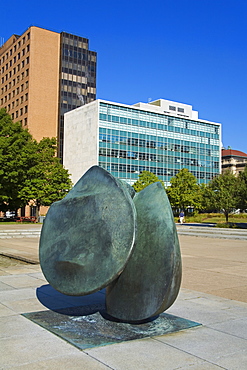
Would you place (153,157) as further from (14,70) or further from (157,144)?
(14,70)

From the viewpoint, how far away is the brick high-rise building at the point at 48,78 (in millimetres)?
77625

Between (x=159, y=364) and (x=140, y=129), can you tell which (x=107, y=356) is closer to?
(x=159, y=364)

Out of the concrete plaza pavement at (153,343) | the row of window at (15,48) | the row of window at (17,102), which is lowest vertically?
the concrete plaza pavement at (153,343)

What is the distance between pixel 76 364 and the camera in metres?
4.38

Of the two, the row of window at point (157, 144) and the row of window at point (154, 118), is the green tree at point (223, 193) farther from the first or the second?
the row of window at point (154, 118)

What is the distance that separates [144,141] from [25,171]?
3514 cm

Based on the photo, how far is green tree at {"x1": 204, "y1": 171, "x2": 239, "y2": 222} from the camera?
39.1 meters

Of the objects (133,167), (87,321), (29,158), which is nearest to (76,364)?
(87,321)

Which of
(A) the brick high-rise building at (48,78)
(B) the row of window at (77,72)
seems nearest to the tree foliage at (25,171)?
(A) the brick high-rise building at (48,78)

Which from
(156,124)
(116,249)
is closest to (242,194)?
(116,249)

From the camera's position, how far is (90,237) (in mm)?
5668

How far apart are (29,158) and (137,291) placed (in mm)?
42456

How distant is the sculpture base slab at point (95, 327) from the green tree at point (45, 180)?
40.7m

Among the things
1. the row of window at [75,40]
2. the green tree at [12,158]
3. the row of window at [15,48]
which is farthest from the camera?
the row of window at [75,40]
